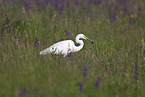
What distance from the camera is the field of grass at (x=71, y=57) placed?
2867mm

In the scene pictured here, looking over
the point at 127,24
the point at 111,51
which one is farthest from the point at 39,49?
the point at 127,24

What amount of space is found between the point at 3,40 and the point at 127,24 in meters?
4.28

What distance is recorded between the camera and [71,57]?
13.9 ft

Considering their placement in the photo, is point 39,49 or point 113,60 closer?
point 113,60

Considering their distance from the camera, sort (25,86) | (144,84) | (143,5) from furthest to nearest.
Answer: (143,5)
(144,84)
(25,86)

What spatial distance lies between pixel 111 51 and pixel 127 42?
81 cm

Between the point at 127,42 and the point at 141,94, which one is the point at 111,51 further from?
the point at 141,94

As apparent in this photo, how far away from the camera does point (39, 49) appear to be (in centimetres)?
499

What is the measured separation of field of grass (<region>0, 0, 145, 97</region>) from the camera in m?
Result: 2.87

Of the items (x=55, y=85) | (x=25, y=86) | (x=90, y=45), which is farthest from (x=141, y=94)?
(x=90, y=45)

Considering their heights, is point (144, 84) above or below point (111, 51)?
below

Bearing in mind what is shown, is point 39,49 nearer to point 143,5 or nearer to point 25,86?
point 25,86

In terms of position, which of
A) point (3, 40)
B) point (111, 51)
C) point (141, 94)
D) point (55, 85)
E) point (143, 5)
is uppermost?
point (143, 5)

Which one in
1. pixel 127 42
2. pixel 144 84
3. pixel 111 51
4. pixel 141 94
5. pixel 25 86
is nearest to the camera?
pixel 25 86
